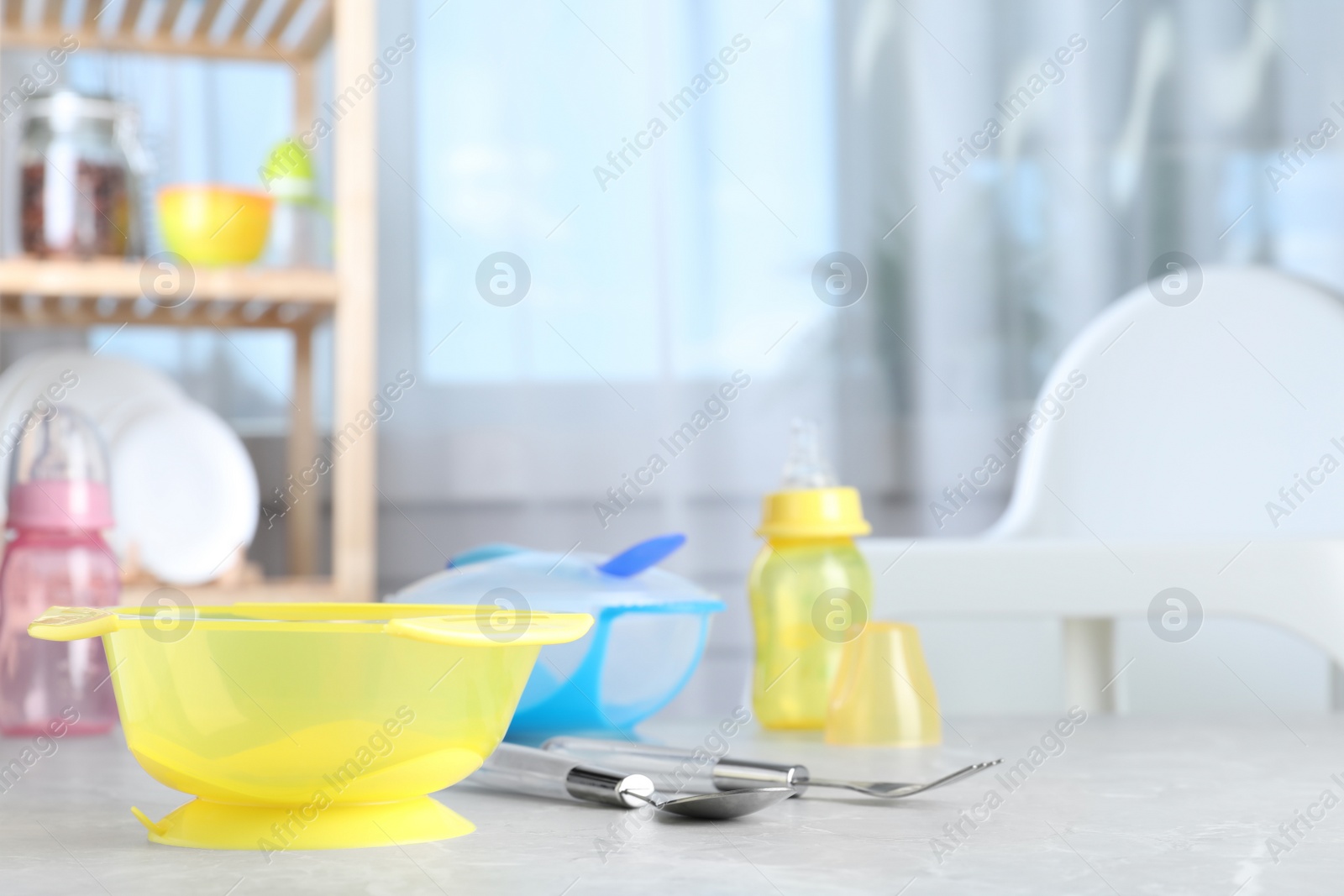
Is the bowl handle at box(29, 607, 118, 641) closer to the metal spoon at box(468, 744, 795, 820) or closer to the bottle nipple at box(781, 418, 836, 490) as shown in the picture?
the metal spoon at box(468, 744, 795, 820)

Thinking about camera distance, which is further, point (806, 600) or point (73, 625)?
point (806, 600)

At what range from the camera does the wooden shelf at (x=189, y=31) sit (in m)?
1.52

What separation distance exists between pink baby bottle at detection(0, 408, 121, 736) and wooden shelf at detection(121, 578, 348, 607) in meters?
0.60

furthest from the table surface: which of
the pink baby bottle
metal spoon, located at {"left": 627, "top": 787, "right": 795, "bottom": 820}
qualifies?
the pink baby bottle

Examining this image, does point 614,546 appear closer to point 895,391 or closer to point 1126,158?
point 895,391

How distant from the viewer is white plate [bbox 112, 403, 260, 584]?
1361mm

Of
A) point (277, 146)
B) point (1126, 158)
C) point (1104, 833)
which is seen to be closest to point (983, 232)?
point (1126, 158)

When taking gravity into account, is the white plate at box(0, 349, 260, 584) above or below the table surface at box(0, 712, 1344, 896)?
above

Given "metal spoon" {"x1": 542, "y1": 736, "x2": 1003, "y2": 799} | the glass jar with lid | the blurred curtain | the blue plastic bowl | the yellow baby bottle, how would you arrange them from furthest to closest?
1. the blurred curtain
2. the glass jar with lid
3. the yellow baby bottle
4. the blue plastic bowl
5. "metal spoon" {"x1": 542, "y1": 736, "x2": 1003, "y2": 799}

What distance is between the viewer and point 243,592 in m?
1.36

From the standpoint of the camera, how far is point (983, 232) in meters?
1.73

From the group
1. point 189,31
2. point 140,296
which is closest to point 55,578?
point 140,296

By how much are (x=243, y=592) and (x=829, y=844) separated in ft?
3.59

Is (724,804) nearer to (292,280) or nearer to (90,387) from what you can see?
(292,280)
